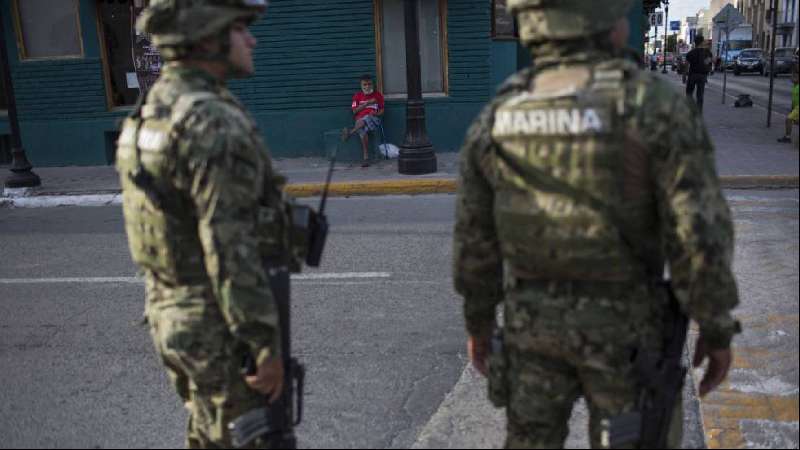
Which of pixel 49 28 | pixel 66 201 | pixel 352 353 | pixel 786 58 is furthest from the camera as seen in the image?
pixel 49 28

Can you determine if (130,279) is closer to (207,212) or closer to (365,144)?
(207,212)

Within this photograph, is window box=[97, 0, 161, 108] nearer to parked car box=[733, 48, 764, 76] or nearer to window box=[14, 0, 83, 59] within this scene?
window box=[14, 0, 83, 59]

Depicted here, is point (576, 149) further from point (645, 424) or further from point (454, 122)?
point (454, 122)

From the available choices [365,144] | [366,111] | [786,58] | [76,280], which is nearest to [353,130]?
[365,144]

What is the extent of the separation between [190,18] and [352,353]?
8.81 ft

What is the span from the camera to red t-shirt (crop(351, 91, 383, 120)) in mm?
11688

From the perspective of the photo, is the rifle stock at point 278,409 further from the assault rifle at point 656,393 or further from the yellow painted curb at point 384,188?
the yellow painted curb at point 384,188

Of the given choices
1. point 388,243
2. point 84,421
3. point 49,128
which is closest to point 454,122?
point 388,243

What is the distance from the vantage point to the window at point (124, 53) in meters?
12.6

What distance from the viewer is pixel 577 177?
2.01 m

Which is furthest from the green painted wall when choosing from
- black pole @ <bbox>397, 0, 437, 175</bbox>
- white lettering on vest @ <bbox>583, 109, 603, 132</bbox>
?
white lettering on vest @ <bbox>583, 109, 603, 132</bbox>

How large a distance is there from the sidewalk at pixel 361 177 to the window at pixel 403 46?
1.38 meters

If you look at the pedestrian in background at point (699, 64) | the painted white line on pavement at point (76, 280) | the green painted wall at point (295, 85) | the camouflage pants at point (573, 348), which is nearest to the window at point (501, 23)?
the green painted wall at point (295, 85)

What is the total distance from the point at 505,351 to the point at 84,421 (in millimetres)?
2529
